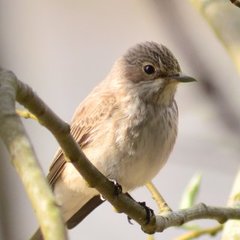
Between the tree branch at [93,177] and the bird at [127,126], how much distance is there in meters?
0.69

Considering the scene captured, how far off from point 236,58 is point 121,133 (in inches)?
37.2

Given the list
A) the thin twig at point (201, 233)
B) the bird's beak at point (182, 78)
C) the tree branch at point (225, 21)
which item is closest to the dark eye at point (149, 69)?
the bird's beak at point (182, 78)

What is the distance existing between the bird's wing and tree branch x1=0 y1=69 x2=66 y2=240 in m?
2.39

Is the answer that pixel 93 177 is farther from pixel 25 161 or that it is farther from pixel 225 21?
pixel 225 21

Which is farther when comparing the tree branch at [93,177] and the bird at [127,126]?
the bird at [127,126]

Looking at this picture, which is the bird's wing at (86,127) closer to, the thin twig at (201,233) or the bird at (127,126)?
the bird at (127,126)

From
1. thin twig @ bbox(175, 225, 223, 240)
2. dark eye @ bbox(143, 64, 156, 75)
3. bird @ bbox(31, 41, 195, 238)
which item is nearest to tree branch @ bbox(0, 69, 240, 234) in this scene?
thin twig @ bbox(175, 225, 223, 240)

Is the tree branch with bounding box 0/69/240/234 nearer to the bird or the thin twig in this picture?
the thin twig

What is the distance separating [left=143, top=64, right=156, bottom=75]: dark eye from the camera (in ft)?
15.1

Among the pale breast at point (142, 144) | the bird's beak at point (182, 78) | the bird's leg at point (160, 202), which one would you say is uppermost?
the bird's beak at point (182, 78)

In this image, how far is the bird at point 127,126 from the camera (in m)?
4.07

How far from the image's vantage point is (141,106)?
4270 millimetres

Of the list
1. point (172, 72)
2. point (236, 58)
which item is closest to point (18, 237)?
point (236, 58)

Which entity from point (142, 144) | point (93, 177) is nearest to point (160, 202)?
point (142, 144)
